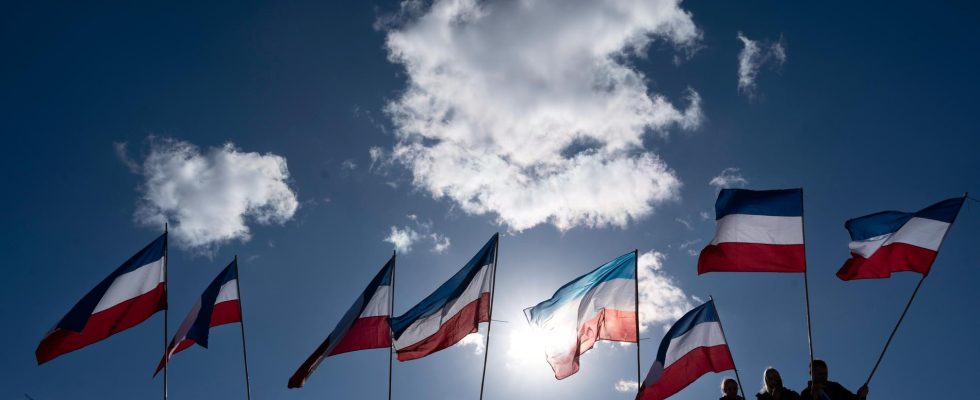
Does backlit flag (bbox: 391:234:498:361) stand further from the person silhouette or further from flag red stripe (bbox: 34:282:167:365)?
the person silhouette

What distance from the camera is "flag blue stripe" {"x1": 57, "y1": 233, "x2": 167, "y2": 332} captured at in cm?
1795

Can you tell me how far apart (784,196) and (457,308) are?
9688mm

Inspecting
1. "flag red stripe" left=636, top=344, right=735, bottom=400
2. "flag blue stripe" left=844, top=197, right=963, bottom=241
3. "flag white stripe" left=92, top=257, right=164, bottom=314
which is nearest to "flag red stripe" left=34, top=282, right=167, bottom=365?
"flag white stripe" left=92, top=257, right=164, bottom=314

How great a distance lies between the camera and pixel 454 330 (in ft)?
62.0

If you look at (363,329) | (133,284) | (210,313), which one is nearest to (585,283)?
(363,329)

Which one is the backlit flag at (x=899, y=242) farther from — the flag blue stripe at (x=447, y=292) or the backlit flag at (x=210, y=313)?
the backlit flag at (x=210, y=313)

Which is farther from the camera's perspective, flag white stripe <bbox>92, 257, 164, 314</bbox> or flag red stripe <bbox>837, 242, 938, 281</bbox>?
flag white stripe <bbox>92, 257, 164, 314</bbox>

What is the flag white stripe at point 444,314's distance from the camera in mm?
18906

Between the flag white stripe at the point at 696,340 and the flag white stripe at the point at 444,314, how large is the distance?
5766 mm

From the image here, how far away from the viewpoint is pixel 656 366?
709 inches

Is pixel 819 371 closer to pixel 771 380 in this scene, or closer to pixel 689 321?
pixel 771 380

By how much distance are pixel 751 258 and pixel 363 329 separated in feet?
37.5

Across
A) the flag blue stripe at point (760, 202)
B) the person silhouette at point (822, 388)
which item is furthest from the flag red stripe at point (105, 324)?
the person silhouette at point (822, 388)

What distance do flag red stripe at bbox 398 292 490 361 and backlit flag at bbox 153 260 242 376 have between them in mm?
6242
